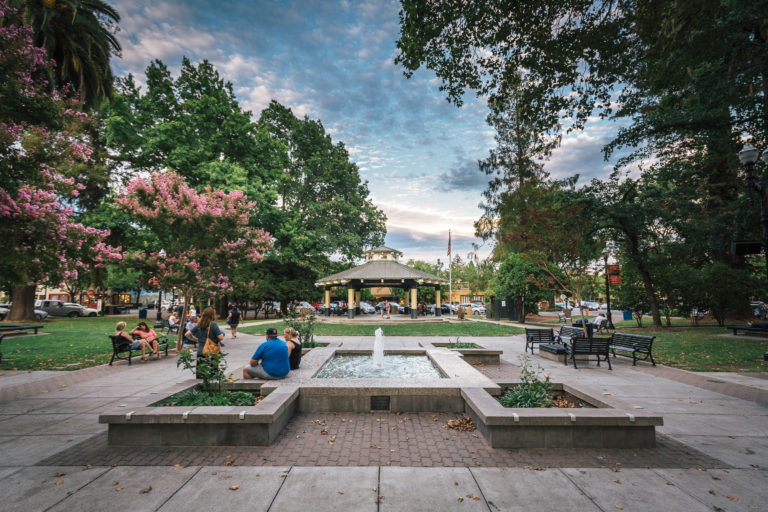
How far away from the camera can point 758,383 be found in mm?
7625

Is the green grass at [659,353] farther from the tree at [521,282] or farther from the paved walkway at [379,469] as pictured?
the tree at [521,282]

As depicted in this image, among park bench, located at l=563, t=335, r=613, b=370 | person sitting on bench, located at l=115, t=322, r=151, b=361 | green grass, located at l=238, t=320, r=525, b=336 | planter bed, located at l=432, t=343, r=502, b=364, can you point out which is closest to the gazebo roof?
green grass, located at l=238, t=320, r=525, b=336

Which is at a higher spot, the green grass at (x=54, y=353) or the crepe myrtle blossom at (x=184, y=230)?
the crepe myrtle blossom at (x=184, y=230)

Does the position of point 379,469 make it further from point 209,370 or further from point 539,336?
point 539,336

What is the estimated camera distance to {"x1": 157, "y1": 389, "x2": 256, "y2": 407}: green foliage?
521 centimetres

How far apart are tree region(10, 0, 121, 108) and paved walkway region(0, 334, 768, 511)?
14.9 m

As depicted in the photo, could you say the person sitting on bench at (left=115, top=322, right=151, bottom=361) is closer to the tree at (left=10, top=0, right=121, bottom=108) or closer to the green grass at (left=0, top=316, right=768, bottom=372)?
the green grass at (left=0, top=316, right=768, bottom=372)

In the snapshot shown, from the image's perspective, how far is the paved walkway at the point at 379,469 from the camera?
10.7 feet

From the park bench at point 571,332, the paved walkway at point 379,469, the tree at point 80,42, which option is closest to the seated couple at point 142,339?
the paved walkway at point 379,469

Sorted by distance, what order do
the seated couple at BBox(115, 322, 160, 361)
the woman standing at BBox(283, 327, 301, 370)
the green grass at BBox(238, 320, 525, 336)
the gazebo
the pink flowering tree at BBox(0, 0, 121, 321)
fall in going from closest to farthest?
the pink flowering tree at BBox(0, 0, 121, 321), the woman standing at BBox(283, 327, 301, 370), the seated couple at BBox(115, 322, 160, 361), the green grass at BBox(238, 320, 525, 336), the gazebo

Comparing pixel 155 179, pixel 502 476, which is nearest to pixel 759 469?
pixel 502 476

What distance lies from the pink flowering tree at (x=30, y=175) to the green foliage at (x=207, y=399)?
4.04 meters

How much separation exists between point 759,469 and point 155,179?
15.8 metres

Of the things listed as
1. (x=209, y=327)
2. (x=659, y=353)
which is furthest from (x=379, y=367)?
(x=659, y=353)
